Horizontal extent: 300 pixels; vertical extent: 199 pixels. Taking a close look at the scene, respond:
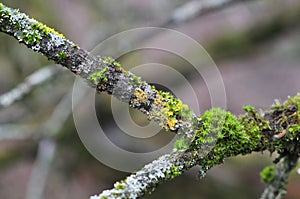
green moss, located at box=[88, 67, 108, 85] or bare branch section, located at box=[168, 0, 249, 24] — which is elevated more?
bare branch section, located at box=[168, 0, 249, 24]

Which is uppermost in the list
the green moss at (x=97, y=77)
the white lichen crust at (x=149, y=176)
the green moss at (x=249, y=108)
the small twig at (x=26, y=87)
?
the small twig at (x=26, y=87)

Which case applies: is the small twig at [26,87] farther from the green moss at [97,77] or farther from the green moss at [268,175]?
the green moss at [268,175]

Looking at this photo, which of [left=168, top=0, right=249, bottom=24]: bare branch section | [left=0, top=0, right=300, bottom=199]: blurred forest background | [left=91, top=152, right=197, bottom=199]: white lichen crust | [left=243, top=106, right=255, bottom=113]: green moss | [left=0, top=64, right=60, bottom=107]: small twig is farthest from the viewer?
[left=0, top=0, right=300, bottom=199]: blurred forest background

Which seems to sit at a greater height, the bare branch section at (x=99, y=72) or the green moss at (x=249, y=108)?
the green moss at (x=249, y=108)

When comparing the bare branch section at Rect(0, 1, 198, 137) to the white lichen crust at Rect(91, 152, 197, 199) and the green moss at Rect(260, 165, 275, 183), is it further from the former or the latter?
the green moss at Rect(260, 165, 275, 183)

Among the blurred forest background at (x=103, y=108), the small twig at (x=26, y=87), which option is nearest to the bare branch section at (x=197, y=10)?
the blurred forest background at (x=103, y=108)

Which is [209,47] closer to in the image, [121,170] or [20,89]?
[121,170]

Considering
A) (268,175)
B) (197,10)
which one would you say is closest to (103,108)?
(197,10)

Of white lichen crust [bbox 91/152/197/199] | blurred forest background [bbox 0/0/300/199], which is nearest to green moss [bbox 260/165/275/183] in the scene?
white lichen crust [bbox 91/152/197/199]

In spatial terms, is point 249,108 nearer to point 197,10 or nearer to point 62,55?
point 62,55
